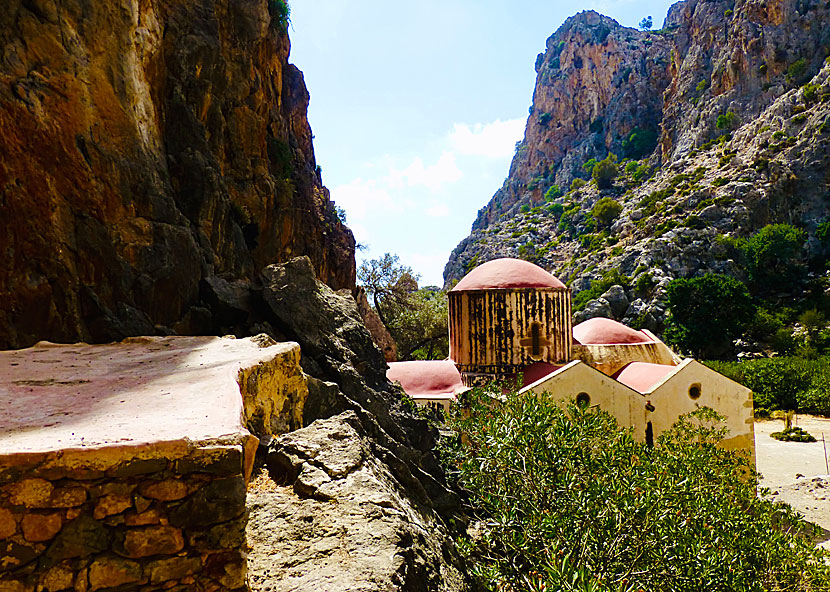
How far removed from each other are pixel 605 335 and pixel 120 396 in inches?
633

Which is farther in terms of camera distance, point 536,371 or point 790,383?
point 790,383

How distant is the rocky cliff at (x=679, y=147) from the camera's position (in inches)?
1778

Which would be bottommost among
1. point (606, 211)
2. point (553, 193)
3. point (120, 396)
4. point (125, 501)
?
point (125, 501)

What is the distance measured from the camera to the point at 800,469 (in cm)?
1778

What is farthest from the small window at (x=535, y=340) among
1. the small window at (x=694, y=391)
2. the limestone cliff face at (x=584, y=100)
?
the limestone cliff face at (x=584, y=100)

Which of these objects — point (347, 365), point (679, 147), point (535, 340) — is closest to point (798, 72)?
point (679, 147)

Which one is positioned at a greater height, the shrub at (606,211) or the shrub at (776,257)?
the shrub at (606,211)

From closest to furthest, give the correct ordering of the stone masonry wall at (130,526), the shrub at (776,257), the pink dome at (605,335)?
the stone masonry wall at (130,526)
the pink dome at (605,335)
the shrub at (776,257)

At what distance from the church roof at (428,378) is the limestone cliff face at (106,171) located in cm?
589

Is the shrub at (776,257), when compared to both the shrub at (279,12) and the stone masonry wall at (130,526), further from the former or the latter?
the stone masonry wall at (130,526)

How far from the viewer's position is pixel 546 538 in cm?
485

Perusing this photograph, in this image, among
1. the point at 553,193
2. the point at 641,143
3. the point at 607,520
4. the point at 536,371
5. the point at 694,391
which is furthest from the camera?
the point at 553,193

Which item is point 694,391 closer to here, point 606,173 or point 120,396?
point 120,396

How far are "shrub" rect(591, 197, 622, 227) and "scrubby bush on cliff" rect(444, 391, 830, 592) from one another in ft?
203
